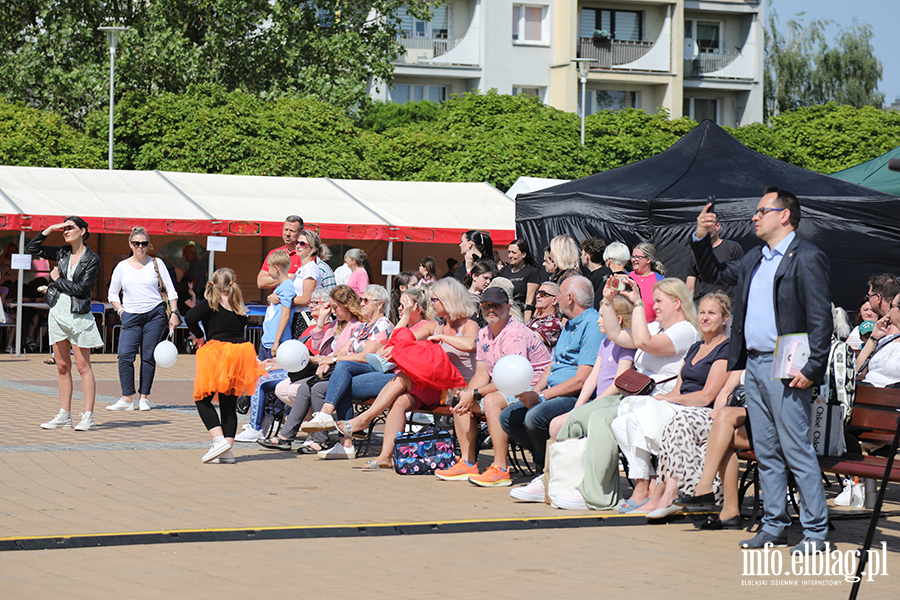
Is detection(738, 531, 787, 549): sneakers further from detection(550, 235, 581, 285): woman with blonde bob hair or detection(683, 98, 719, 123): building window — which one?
detection(683, 98, 719, 123): building window

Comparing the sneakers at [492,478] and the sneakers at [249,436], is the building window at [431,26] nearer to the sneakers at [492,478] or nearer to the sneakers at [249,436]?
the sneakers at [249,436]

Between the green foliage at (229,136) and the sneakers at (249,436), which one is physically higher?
the green foliage at (229,136)

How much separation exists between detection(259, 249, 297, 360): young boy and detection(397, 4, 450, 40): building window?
35.9m

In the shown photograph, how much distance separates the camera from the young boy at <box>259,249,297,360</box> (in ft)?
37.6

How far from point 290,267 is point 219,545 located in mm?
5999

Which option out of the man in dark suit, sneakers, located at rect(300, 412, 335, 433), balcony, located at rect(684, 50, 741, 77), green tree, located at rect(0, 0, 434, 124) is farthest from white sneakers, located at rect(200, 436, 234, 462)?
balcony, located at rect(684, 50, 741, 77)

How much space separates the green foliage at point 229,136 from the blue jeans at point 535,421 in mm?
21138

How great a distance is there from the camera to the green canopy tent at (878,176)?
16984mm

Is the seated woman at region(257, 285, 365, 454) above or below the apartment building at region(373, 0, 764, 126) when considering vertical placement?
below

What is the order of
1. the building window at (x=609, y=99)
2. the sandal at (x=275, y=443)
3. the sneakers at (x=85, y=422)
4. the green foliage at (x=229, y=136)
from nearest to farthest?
the sandal at (x=275, y=443), the sneakers at (x=85, y=422), the green foliage at (x=229, y=136), the building window at (x=609, y=99)

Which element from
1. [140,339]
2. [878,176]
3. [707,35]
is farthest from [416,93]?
[140,339]

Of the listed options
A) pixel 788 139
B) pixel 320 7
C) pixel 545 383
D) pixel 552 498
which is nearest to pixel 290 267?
pixel 545 383

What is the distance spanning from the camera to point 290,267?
12.1 meters

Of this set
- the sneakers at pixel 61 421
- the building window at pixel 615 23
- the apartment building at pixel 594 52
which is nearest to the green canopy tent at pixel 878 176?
the sneakers at pixel 61 421
